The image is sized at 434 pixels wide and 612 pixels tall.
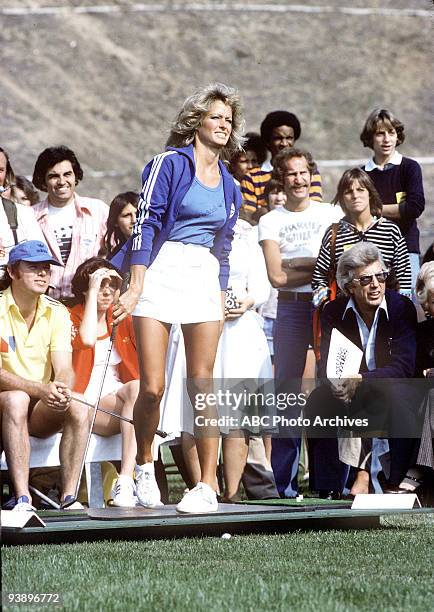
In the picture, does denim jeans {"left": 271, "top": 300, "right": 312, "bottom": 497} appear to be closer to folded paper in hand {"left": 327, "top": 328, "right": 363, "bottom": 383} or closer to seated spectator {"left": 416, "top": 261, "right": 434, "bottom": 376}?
folded paper in hand {"left": 327, "top": 328, "right": 363, "bottom": 383}

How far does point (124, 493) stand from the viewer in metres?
6.58

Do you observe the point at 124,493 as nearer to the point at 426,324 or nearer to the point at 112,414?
the point at 112,414

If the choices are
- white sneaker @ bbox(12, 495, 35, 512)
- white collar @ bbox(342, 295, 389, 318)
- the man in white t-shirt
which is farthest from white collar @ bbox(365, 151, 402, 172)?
white sneaker @ bbox(12, 495, 35, 512)

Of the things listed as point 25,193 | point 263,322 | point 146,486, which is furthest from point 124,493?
point 25,193

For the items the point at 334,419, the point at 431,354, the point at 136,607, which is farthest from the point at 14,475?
the point at 136,607

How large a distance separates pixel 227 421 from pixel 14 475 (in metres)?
1.13

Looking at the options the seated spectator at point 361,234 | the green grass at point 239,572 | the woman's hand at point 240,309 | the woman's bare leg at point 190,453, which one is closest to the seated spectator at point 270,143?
the seated spectator at point 361,234

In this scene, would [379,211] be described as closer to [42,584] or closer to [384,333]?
[384,333]

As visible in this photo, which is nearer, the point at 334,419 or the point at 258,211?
the point at 334,419

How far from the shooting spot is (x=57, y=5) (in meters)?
13.6

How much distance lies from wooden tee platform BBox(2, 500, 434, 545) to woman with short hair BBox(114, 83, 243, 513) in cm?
21

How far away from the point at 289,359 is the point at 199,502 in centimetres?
171

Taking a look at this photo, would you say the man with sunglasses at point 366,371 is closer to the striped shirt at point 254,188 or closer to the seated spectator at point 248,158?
the striped shirt at point 254,188

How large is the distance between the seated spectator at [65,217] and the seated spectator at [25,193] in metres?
0.32
